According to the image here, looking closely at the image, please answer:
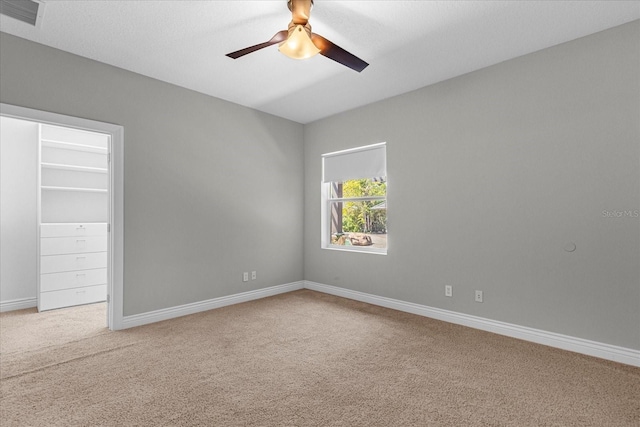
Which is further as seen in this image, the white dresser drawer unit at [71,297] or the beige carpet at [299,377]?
the white dresser drawer unit at [71,297]

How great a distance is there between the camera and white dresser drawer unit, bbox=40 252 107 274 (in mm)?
3723

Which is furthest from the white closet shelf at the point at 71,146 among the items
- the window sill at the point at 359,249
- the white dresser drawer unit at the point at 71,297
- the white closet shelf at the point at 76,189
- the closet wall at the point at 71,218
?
the window sill at the point at 359,249

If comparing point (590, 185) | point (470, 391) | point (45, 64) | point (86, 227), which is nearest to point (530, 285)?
point (590, 185)

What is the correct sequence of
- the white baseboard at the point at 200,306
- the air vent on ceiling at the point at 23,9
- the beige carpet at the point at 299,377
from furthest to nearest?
1. the white baseboard at the point at 200,306
2. the air vent on ceiling at the point at 23,9
3. the beige carpet at the point at 299,377

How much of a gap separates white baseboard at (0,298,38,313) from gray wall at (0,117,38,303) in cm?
2

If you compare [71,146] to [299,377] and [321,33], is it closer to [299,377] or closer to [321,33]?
[321,33]

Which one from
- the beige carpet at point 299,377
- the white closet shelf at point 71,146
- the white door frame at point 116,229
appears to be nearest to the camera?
the beige carpet at point 299,377

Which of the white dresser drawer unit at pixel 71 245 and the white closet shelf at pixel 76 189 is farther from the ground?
the white closet shelf at pixel 76 189

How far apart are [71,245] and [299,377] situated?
3.43 m

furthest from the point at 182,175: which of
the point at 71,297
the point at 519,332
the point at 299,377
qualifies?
the point at 519,332

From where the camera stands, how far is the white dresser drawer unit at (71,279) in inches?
147

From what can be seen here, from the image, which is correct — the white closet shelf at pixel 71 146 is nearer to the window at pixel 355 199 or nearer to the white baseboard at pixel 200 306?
the white baseboard at pixel 200 306

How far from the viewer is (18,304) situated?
3.84 metres

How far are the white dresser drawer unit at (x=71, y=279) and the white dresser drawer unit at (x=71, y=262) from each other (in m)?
0.05
